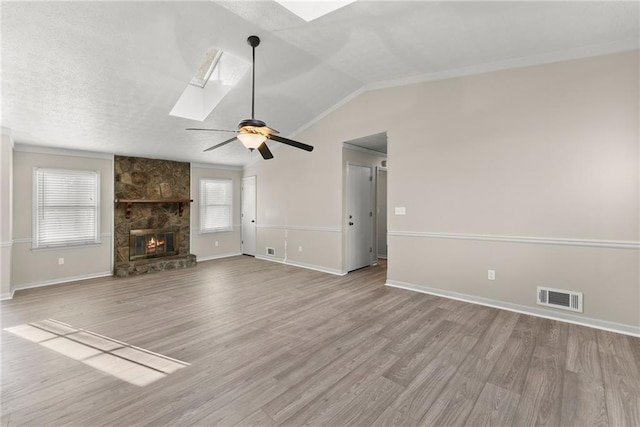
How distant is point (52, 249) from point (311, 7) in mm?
5761

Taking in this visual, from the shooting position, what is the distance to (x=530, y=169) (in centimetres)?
356

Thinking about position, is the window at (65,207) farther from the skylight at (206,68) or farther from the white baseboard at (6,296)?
the skylight at (206,68)

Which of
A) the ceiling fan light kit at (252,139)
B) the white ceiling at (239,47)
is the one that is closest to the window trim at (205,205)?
the white ceiling at (239,47)

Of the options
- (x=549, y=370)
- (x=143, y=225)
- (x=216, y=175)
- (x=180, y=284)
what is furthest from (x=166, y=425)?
(x=216, y=175)

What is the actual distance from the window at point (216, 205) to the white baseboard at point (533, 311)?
482cm

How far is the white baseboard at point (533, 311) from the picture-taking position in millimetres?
3076

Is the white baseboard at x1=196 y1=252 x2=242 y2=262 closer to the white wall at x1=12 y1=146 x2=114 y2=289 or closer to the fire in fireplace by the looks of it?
the fire in fireplace

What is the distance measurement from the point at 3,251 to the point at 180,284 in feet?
8.02

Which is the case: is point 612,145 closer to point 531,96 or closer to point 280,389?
point 531,96

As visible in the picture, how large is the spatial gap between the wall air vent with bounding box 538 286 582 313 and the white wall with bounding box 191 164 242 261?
6.59 m

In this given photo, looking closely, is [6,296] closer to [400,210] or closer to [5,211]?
[5,211]

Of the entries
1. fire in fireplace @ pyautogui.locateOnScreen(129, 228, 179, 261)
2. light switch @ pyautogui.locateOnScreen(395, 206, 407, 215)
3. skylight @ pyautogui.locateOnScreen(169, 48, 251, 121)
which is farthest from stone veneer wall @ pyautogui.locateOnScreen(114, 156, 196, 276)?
light switch @ pyautogui.locateOnScreen(395, 206, 407, 215)

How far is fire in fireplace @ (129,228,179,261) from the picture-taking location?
6.01 metres

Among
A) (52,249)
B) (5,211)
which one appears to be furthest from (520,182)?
(52,249)
